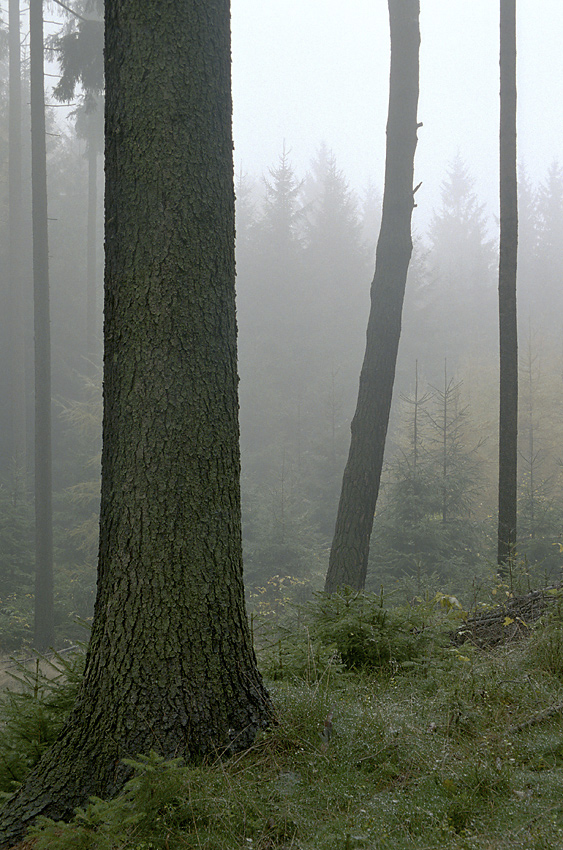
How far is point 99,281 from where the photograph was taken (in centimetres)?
2409

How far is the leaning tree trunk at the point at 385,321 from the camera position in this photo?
19.7 ft

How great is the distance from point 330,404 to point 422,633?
19.2 meters

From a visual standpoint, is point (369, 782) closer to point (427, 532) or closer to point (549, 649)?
point (549, 649)

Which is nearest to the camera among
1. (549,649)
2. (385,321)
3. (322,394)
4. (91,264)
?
(549,649)

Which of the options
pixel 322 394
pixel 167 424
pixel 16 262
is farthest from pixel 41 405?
pixel 322 394

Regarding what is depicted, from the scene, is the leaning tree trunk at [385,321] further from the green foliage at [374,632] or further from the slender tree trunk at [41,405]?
the slender tree trunk at [41,405]

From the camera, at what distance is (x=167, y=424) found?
8.54ft

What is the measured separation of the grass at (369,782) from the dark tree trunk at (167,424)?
237 millimetres

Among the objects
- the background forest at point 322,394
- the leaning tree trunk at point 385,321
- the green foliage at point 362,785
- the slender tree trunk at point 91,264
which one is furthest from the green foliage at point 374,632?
the slender tree trunk at point 91,264

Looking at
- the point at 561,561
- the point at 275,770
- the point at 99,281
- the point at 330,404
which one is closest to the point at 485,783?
the point at 275,770

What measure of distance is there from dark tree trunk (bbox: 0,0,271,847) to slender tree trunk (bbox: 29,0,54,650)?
900 centimetres

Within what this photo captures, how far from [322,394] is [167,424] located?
74.9 feet

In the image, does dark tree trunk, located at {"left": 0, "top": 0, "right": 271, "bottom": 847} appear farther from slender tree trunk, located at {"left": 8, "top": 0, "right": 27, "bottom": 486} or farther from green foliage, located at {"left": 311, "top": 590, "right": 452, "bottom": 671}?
slender tree trunk, located at {"left": 8, "top": 0, "right": 27, "bottom": 486}

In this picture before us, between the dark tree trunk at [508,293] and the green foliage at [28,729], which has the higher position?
the dark tree trunk at [508,293]
